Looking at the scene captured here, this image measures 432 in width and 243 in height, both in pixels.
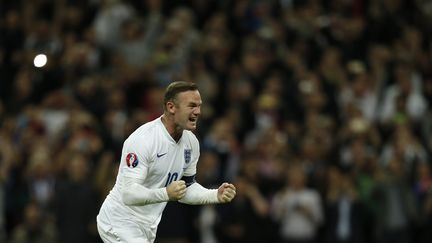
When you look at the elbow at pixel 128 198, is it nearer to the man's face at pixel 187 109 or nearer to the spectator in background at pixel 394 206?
the man's face at pixel 187 109

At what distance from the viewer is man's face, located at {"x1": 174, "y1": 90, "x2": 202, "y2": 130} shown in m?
9.57

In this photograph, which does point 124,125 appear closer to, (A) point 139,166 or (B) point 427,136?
(B) point 427,136

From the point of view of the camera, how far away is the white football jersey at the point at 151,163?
943 cm

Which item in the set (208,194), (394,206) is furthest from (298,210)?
(208,194)

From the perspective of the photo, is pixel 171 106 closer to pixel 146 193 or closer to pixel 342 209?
pixel 146 193

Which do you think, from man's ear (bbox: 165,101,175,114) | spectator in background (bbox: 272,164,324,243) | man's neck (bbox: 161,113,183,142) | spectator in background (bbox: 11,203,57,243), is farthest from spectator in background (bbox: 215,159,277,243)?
man's ear (bbox: 165,101,175,114)

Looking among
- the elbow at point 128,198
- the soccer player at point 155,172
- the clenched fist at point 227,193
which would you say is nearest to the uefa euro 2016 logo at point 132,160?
the soccer player at point 155,172

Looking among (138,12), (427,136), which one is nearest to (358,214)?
(427,136)

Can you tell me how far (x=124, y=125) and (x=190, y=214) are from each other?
1816 millimetres

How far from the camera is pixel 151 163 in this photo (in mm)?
9594

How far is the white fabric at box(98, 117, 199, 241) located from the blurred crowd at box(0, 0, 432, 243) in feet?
17.6

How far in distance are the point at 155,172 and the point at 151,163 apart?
0.15 meters

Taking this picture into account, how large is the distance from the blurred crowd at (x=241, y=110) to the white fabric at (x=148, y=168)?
5.36m

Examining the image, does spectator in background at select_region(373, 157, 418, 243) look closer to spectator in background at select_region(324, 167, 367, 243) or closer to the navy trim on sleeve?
spectator in background at select_region(324, 167, 367, 243)
